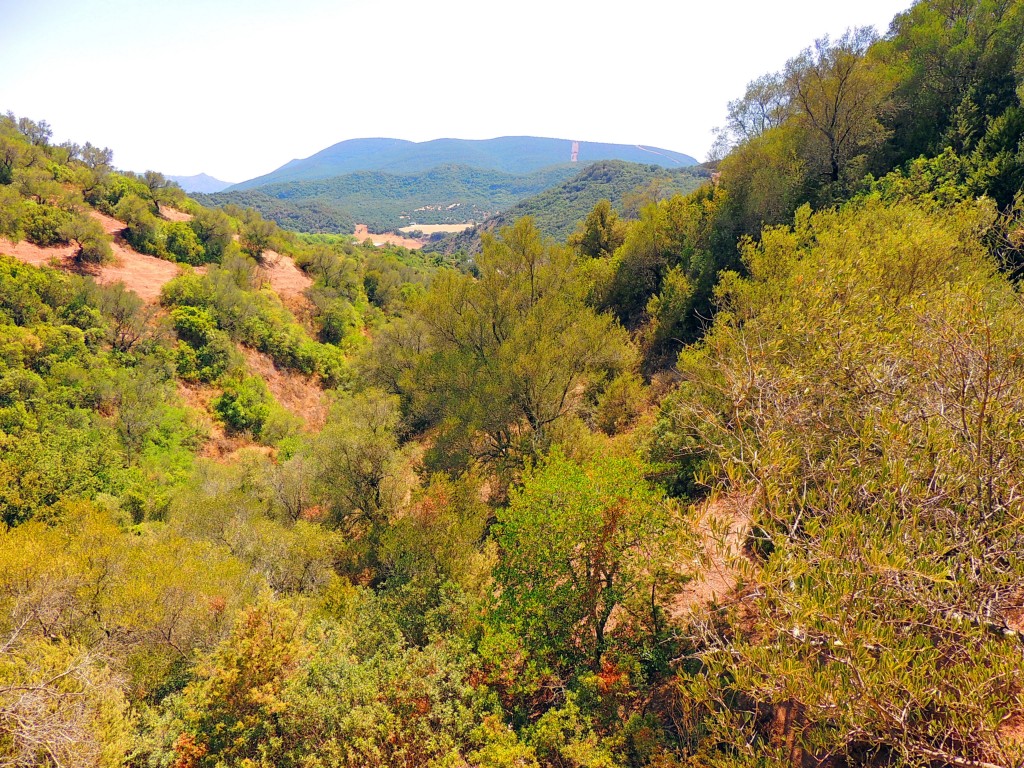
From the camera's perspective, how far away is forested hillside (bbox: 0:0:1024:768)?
5410mm

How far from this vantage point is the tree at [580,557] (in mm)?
9883

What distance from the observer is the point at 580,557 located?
33.4 ft

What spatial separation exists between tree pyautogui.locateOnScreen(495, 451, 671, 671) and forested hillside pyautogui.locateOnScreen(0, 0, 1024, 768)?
0.29ft

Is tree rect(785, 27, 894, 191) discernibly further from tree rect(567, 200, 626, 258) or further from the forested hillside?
tree rect(567, 200, 626, 258)

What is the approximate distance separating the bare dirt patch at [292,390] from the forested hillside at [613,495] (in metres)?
A: 3.39

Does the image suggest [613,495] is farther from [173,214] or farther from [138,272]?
[173,214]

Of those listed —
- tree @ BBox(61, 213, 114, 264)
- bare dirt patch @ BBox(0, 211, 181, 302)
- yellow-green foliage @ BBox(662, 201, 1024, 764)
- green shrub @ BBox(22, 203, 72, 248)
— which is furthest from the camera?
tree @ BBox(61, 213, 114, 264)

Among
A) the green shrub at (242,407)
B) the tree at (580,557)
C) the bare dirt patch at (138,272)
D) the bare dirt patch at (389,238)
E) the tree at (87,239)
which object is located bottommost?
the green shrub at (242,407)

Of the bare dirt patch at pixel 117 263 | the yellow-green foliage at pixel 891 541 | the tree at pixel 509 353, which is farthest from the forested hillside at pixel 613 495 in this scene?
the bare dirt patch at pixel 117 263

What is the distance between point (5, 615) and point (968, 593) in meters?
20.8

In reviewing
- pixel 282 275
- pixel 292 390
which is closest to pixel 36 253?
pixel 282 275

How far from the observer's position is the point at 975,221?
48.5 ft

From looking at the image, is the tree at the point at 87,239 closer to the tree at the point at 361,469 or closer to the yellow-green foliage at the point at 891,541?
the tree at the point at 361,469

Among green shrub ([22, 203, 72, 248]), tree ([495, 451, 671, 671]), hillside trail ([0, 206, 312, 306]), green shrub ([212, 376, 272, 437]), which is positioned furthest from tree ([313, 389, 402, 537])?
green shrub ([22, 203, 72, 248])
